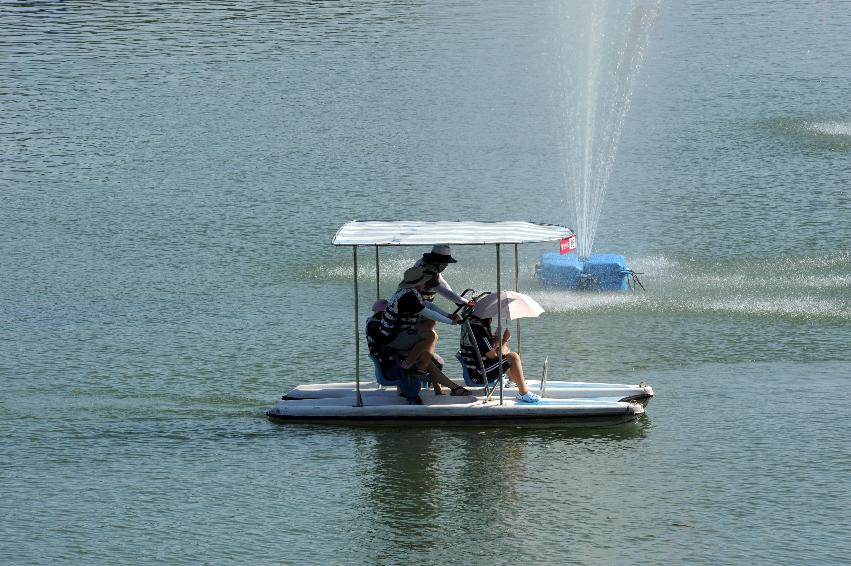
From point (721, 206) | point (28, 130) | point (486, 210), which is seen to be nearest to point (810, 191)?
point (721, 206)

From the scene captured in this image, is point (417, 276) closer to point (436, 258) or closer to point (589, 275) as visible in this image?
point (436, 258)

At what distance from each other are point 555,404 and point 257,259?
32.0ft

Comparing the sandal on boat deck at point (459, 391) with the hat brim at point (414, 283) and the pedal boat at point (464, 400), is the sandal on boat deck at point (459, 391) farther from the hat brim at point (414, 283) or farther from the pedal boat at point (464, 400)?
the hat brim at point (414, 283)

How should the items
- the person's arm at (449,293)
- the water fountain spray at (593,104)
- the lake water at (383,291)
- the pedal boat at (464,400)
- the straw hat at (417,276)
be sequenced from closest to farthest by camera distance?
the lake water at (383,291) < the person's arm at (449,293) < the pedal boat at (464,400) < the straw hat at (417,276) < the water fountain spray at (593,104)

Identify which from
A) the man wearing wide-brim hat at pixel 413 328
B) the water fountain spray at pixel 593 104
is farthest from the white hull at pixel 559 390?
the water fountain spray at pixel 593 104

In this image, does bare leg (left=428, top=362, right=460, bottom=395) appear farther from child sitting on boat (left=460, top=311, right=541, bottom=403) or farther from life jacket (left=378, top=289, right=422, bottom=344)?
life jacket (left=378, top=289, right=422, bottom=344)

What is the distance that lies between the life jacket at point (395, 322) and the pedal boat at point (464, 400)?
319 millimetres

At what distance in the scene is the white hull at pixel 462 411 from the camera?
49.7ft

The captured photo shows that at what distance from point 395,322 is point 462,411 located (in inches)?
45.5

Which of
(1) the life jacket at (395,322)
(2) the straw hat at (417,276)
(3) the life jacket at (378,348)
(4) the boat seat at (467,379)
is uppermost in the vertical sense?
(2) the straw hat at (417,276)

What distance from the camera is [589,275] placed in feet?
71.0

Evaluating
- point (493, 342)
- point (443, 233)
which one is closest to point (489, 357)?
point (493, 342)

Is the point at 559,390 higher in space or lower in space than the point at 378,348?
lower

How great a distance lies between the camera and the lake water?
1341 cm
